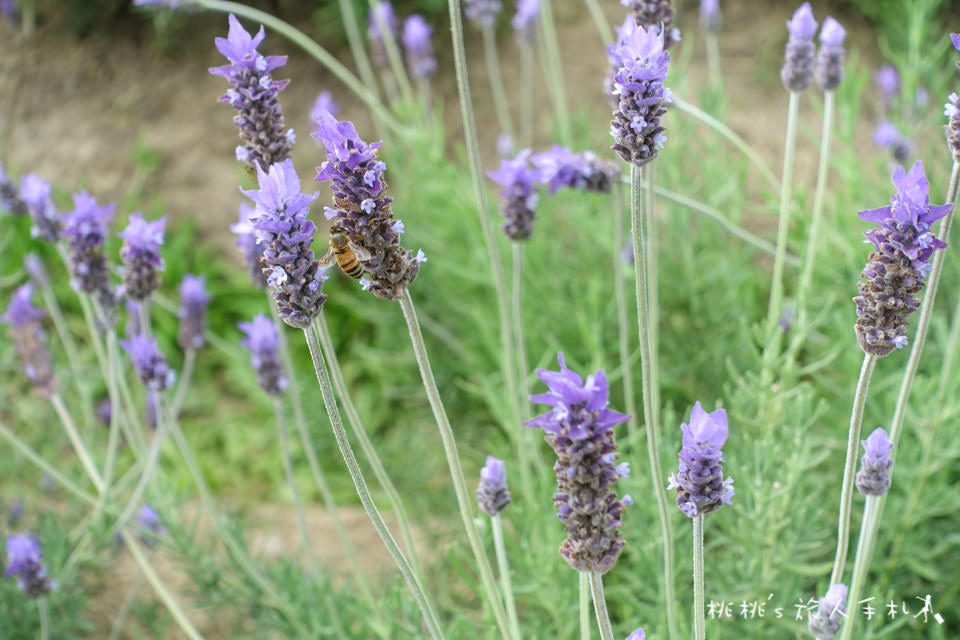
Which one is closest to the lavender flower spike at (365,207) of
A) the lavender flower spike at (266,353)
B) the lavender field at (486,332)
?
the lavender field at (486,332)

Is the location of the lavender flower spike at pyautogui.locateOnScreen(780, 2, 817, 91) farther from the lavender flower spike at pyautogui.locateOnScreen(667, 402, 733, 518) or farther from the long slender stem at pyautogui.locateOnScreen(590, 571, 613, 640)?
the long slender stem at pyautogui.locateOnScreen(590, 571, 613, 640)

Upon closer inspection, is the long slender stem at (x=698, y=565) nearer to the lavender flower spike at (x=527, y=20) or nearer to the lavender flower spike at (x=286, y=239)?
the lavender flower spike at (x=286, y=239)

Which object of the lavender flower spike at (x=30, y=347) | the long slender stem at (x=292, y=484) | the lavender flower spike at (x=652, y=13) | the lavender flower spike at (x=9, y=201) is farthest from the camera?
the lavender flower spike at (x=9, y=201)

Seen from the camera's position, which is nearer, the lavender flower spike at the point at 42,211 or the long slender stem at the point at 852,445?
the long slender stem at the point at 852,445

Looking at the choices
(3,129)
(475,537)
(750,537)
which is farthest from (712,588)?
(3,129)

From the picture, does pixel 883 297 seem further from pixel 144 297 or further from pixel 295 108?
pixel 295 108

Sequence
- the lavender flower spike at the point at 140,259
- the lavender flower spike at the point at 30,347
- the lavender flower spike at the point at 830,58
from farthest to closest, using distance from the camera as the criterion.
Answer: the lavender flower spike at the point at 30,347
the lavender flower spike at the point at 830,58
the lavender flower spike at the point at 140,259

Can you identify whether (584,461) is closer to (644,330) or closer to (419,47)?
(644,330)

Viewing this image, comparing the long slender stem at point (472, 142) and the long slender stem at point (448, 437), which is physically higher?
the long slender stem at point (472, 142)
